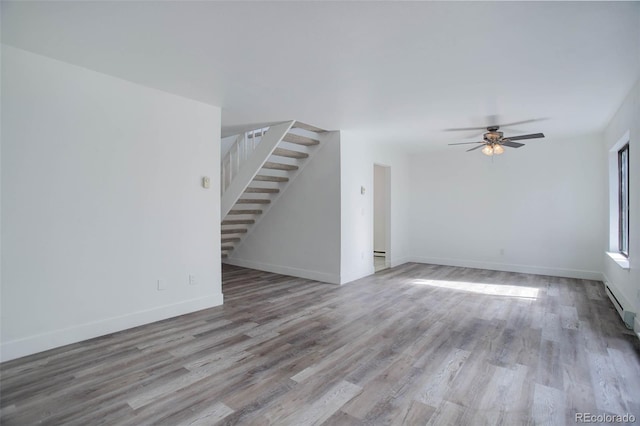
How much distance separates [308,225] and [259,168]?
1386 millimetres

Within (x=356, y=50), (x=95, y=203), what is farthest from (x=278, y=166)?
(x=356, y=50)

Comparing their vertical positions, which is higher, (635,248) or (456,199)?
(456,199)

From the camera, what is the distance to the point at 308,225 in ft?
19.0

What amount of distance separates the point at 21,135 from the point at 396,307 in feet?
13.6

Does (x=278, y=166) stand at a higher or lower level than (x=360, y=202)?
higher

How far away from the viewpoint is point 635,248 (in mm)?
3529

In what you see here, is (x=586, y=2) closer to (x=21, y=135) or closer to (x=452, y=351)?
(x=452, y=351)

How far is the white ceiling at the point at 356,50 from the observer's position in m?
2.13

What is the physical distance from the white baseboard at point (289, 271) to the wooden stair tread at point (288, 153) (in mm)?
2006

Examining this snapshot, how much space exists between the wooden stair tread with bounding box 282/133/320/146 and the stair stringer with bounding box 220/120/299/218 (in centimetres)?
32

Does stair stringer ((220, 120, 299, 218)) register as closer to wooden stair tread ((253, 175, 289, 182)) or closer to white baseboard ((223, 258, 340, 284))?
wooden stair tread ((253, 175, 289, 182))

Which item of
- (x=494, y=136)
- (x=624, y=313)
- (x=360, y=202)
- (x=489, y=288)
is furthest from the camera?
(x=360, y=202)

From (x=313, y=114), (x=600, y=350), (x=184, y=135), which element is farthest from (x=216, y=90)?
(x=600, y=350)

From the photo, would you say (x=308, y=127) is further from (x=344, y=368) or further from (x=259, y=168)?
(x=344, y=368)
